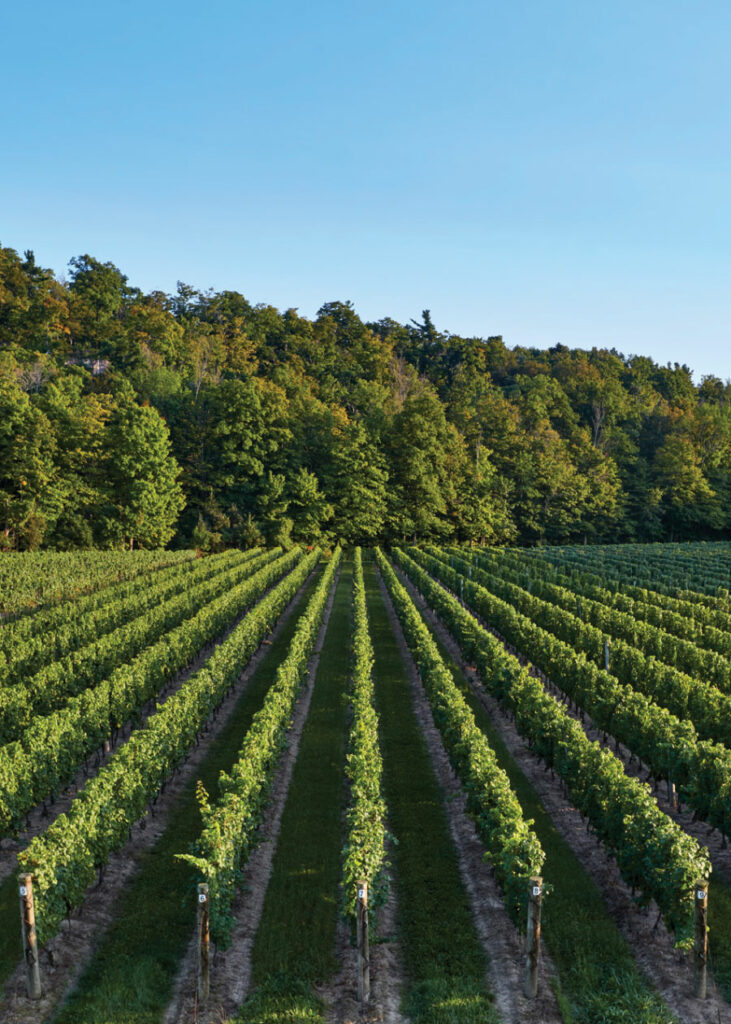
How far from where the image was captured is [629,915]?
10.4 metres

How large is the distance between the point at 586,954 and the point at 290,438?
245 feet

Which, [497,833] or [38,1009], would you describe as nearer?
[38,1009]

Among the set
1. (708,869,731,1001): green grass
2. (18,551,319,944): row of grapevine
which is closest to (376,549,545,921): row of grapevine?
(708,869,731,1001): green grass

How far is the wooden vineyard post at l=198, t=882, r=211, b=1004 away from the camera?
8516mm

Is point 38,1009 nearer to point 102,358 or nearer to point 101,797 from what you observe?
point 101,797

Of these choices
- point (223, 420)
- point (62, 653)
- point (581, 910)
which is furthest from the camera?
point (223, 420)

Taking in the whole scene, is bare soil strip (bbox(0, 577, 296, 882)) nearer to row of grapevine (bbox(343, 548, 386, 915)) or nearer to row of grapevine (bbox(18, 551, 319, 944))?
row of grapevine (bbox(18, 551, 319, 944))

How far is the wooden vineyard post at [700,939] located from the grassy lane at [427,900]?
275 cm

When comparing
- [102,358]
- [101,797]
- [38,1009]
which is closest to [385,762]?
[101,797]

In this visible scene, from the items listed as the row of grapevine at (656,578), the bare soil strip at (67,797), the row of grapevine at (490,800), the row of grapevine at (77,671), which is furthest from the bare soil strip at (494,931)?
the row of grapevine at (656,578)

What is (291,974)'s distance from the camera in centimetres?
902

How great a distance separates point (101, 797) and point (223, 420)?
6991cm

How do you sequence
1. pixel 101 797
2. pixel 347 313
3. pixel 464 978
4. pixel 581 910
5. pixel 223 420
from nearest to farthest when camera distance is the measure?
pixel 464 978 → pixel 581 910 → pixel 101 797 → pixel 223 420 → pixel 347 313

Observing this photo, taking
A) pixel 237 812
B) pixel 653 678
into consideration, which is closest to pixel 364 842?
pixel 237 812
